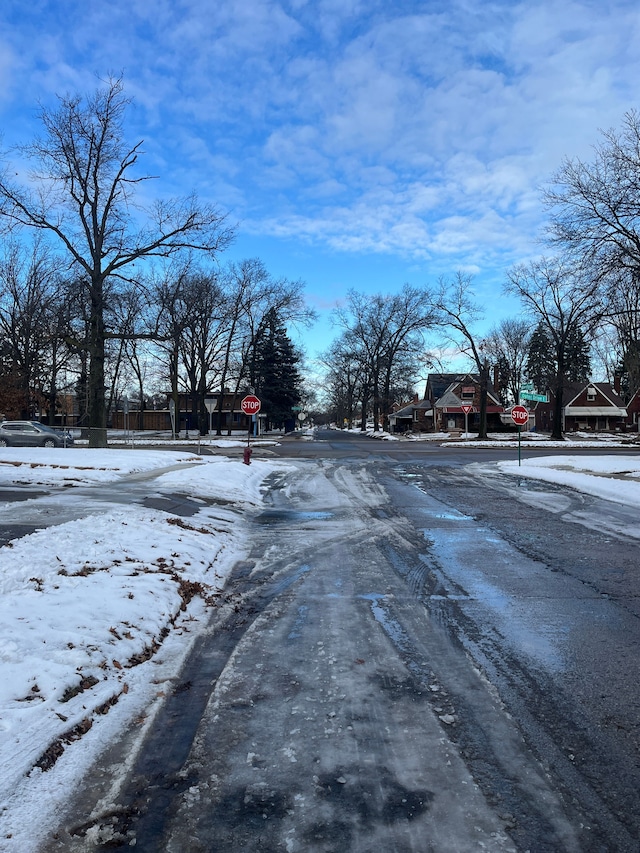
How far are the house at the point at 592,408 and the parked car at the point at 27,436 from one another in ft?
198

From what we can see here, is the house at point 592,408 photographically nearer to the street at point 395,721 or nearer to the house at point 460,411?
the house at point 460,411

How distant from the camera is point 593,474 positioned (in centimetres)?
1939

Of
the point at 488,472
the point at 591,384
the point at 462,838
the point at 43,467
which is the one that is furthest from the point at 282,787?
the point at 591,384

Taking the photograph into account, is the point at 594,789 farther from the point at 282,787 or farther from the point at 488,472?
the point at 488,472

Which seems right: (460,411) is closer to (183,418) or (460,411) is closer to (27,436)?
(183,418)

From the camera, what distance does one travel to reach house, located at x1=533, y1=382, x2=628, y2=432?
244 feet

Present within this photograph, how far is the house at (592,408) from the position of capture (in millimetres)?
74312

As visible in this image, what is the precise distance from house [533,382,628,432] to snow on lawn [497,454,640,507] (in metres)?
53.4

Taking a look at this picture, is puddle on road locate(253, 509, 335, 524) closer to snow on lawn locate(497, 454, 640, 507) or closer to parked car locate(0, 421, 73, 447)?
snow on lawn locate(497, 454, 640, 507)

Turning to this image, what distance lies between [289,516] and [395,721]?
8363mm

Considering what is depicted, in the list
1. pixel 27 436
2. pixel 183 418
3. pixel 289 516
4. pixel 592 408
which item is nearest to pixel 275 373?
pixel 183 418

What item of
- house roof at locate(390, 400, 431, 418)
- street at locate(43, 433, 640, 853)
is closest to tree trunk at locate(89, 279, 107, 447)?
street at locate(43, 433, 640, 853)

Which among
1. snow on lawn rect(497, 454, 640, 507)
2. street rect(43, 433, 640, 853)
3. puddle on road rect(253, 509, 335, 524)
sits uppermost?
snow on lawn rect(497, 454, 640, 507)

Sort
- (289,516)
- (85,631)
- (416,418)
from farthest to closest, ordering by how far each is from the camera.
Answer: (416,418) < (289,516) < (85,631)
